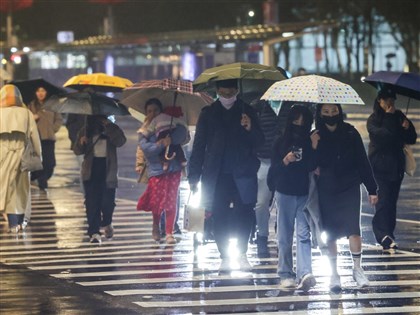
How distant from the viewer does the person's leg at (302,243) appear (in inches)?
480

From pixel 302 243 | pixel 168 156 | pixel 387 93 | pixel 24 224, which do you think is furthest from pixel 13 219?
pixel 302 243

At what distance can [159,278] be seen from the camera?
13047 mm

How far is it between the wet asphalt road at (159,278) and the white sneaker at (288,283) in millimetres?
102

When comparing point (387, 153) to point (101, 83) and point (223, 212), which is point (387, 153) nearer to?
point (223, 212)

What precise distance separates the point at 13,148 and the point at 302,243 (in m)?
6.20

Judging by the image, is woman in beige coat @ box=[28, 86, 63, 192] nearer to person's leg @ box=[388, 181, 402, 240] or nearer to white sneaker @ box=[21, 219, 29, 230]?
white sneaker @ box=[21, 219, 29, 230]

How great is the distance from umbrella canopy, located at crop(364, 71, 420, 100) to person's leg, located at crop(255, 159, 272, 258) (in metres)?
1.52

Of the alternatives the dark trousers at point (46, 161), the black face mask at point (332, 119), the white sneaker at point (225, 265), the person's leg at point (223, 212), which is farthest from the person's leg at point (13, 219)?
the black face mask at point (332, 119)

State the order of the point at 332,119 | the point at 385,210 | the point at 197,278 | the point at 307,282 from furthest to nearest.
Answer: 1. the point at 385,210
2. the point at 197,278
3. the point at 332,119
4. the point at 307,282

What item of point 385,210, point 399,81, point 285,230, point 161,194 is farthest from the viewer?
point 161,194

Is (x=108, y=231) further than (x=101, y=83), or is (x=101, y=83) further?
(x=101, y=83)

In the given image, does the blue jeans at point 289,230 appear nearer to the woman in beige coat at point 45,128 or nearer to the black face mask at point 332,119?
the black face mask at point 332,119

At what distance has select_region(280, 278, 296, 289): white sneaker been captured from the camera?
40.3 feet

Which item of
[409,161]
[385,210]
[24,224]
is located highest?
[409,161]
